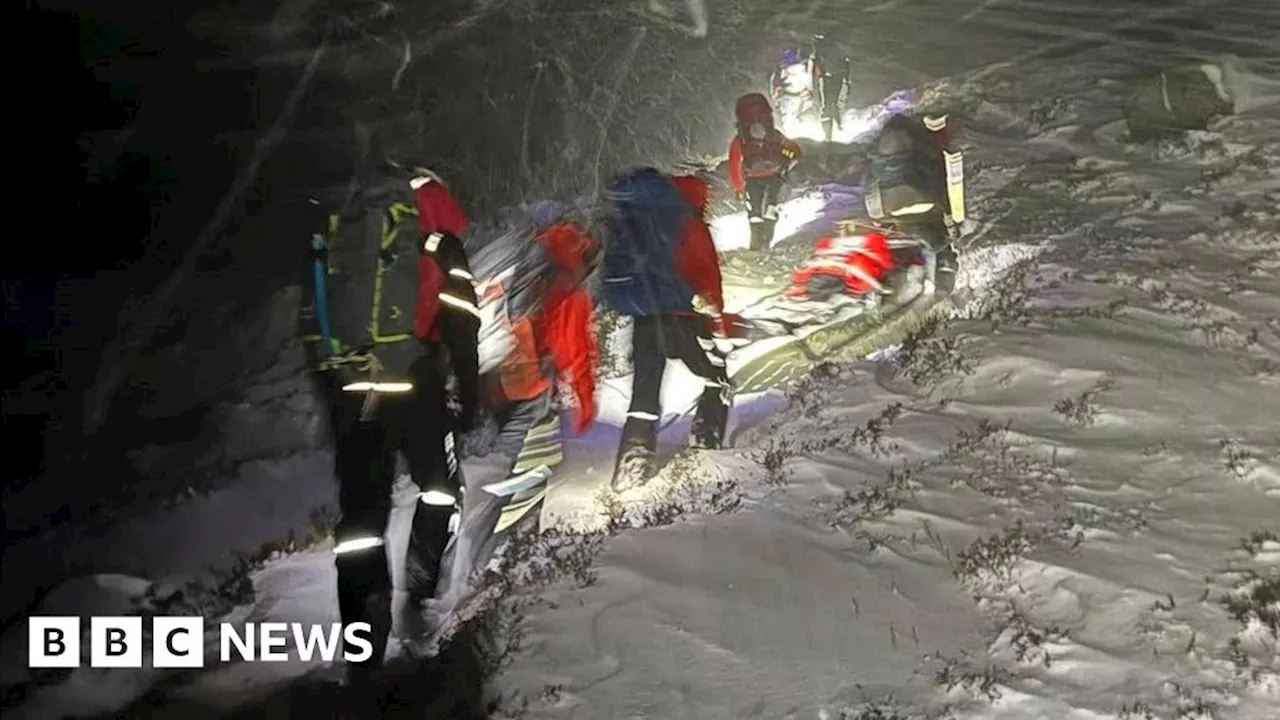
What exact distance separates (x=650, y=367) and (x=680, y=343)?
0.21m

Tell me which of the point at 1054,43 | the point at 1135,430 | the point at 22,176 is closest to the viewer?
the point at 1135,430

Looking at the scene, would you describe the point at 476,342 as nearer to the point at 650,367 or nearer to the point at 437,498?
the point at 437,498

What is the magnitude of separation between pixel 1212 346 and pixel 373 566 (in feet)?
15.2

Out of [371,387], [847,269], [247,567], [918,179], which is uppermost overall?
[918,179]

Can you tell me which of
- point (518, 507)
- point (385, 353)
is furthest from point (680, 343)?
point (385, 353)

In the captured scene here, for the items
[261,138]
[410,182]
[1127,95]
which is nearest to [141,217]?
[261,138]

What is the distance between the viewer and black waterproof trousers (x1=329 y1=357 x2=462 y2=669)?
171 inches

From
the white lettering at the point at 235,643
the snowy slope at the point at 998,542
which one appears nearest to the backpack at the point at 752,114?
the snowy slope at the point at 998,542

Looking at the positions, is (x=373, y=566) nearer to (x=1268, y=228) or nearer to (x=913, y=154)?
(x=913, y=154)

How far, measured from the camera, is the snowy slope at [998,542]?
3697 mm

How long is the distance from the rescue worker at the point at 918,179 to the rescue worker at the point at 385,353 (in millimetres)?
3829

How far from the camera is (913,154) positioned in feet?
23.6

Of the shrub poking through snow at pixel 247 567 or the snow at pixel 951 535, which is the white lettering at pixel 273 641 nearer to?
the snow at pixel 951 535

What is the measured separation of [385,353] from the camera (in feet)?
14.0
